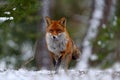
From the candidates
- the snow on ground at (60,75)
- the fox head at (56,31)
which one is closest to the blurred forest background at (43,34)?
the fox head at (56,31)

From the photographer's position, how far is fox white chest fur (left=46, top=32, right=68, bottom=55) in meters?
10.5

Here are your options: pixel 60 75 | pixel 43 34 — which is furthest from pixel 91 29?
pixel 60 75

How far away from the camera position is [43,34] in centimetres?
1894

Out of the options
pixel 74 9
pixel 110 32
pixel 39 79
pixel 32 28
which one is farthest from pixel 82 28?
pixel 39 79

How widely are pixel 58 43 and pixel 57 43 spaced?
3 centimetres

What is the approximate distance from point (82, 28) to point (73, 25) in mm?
1534

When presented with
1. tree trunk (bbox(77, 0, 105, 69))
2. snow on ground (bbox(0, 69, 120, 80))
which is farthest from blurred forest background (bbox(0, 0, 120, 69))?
snow on ground (bbox(0, 69, 120, 80))

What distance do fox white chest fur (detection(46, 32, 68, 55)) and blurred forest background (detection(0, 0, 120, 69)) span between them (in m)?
1.09

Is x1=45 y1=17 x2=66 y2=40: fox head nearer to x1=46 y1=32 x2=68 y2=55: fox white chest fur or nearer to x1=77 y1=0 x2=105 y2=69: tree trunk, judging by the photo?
x1=46 y1=32 x2=68 y2=55: fox white chest fur

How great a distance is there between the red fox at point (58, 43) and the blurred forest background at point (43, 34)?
3.48 ft

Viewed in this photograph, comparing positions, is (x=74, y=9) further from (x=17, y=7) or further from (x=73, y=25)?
(x=17, y=7)

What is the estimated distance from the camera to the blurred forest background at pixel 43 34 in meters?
11.8

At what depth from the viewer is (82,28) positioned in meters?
30.0

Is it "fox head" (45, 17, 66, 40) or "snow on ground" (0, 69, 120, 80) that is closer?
"snow on ground" (0, 69, 120, 80)
